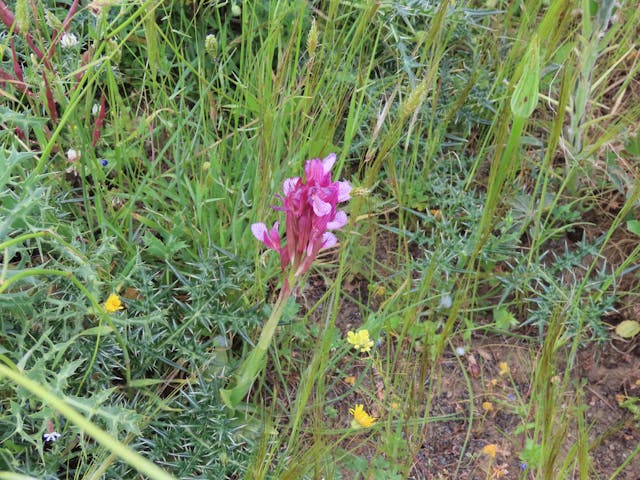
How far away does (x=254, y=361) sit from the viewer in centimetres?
112

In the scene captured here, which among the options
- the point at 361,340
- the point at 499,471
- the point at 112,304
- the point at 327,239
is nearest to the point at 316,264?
the point at 361,340

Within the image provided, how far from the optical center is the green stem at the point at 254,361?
107cm

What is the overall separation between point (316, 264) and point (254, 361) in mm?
359

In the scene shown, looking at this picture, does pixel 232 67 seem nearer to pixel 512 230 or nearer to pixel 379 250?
pixel 379 250

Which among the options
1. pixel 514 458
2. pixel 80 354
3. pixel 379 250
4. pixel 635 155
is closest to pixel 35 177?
pixel 80 354

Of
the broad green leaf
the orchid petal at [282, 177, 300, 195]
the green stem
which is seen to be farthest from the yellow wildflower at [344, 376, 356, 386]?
the broad green leaf

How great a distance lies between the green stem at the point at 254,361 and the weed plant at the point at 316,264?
0.05 metres

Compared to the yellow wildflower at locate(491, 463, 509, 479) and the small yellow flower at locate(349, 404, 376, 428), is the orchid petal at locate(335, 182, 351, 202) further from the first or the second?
the yellow wildflower at locate(491, 463, 509, 479)

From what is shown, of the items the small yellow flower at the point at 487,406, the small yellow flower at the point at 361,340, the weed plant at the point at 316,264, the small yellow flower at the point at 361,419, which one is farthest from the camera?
the small yellow flower at the point at 487,406

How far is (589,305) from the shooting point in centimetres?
154

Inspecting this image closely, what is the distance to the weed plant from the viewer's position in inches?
44.6

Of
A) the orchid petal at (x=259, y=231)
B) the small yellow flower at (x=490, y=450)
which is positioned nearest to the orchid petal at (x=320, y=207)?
the orchid petal at (x=259, y=231)

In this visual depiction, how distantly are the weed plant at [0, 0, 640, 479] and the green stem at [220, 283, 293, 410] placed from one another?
46 millimetres

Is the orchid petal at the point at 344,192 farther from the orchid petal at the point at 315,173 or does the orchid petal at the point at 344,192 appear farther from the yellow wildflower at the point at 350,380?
the yellow wildflower at the point at 350,380
